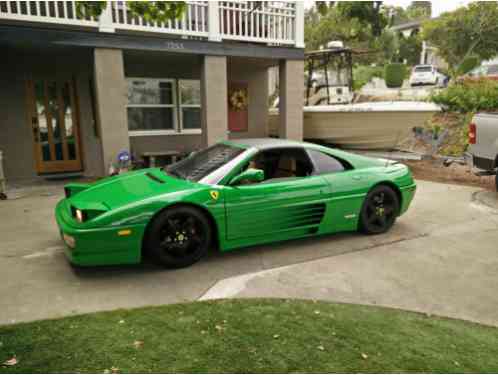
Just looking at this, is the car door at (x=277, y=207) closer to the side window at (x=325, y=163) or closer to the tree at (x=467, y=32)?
the side window at (x=325, y=163)

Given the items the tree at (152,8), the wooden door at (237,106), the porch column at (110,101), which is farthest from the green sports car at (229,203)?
the wooden door at (237,106)

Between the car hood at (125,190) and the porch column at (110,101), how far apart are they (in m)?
4.17

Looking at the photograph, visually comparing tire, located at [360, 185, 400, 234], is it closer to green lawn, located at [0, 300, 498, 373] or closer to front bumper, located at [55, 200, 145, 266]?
green lawn, located at [0, 300, 498, 373]

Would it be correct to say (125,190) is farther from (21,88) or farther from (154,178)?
(21,88)

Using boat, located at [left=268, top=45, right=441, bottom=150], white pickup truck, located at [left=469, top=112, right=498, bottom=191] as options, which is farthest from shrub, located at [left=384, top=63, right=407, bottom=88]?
white pickup truck, located at [left=469, top=112, right=498, bottom=191]

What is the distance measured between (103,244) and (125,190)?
72cm

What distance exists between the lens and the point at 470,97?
13.3 metres

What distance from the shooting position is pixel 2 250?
4883 millimetres

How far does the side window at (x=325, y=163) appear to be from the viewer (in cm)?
516

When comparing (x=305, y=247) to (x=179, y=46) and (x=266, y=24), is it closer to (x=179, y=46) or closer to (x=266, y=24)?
(x=179, y=46)

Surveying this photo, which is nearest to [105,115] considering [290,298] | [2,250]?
[2,250]

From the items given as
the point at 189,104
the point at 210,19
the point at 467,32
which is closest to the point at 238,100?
the point at 189,104

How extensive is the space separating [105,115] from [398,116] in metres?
7.26

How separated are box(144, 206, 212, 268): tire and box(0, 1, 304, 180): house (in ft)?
17.4
